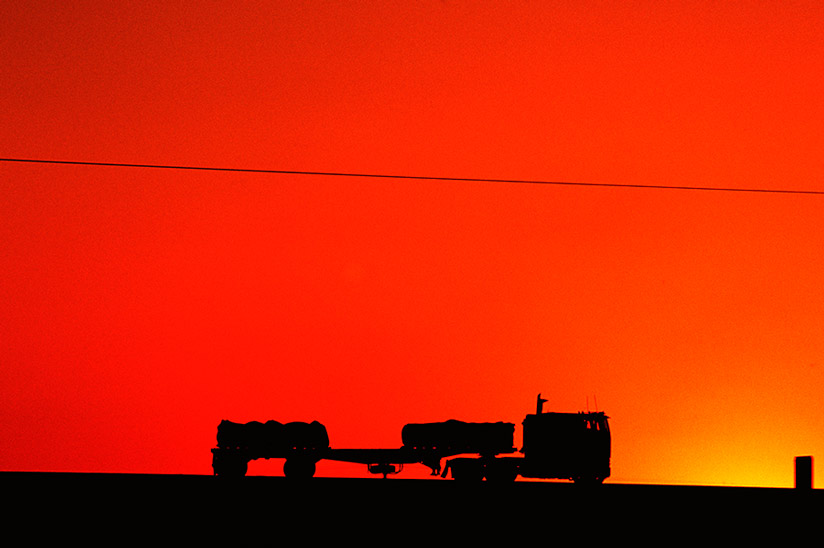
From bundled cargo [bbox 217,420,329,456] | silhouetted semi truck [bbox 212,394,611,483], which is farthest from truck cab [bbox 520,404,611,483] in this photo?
bundled cargo [bbox 217,420,329,456]

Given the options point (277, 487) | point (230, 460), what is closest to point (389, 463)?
point (230, 460)

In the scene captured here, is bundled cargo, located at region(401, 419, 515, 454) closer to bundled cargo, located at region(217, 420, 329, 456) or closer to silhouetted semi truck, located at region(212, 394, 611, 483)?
silhouetted semi truck, located at region(212, 394, 611, 483)

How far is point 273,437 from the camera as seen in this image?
423 inches

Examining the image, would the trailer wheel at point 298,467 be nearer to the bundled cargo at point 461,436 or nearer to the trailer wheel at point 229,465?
the trailer wheel at point 229,465

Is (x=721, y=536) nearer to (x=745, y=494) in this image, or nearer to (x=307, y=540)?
(x=745, y=494)

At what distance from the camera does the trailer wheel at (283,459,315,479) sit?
10711 millimetres

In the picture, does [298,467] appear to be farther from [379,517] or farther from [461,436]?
[379,517]

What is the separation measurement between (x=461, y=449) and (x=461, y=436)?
0.15 m

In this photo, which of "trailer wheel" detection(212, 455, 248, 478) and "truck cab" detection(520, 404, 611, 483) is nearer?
"truck cab" detection(520, 404, 611, 483)

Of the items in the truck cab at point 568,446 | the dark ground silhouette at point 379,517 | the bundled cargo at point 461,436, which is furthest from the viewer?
the bundled cargo at point 461,436

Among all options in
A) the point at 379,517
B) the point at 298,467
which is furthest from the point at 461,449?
the point at 379,517

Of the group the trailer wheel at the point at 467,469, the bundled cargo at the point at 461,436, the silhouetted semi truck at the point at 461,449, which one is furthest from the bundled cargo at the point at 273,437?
the trailer wheel at the point at 467,469

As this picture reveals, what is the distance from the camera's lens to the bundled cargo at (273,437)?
10.8m

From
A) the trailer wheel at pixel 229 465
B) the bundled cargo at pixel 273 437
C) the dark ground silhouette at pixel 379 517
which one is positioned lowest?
the dark ground silhouette at pixel 379 517
